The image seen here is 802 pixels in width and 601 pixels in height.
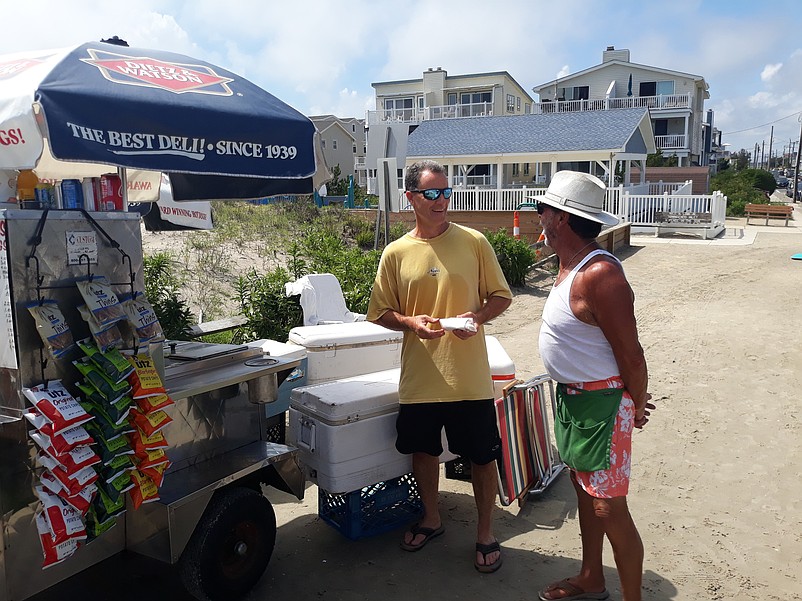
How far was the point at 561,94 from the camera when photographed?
51.7 m

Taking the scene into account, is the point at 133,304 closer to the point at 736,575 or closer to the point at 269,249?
the point at 736,575

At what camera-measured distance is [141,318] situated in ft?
9.88

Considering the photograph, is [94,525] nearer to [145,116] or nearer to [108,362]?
[108,362]

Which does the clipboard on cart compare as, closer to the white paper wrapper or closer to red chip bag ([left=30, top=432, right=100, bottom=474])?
the white paper wrapper

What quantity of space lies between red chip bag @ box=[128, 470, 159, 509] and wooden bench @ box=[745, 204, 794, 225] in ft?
92.0

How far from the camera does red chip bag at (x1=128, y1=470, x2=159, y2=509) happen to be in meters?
2.86

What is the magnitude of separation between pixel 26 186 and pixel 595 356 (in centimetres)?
261

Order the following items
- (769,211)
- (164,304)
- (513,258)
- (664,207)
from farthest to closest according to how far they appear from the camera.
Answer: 1. (769,211)
2. (664,207)
3. (513,258)
4. (164,304)

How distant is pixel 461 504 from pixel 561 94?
51340mm

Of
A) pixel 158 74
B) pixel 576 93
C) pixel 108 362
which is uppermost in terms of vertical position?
pixel 576 93

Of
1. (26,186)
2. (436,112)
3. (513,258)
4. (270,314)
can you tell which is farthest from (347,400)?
(436,112)

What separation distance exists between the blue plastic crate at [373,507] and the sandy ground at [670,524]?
5.8 inches

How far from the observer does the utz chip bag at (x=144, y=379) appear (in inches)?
111

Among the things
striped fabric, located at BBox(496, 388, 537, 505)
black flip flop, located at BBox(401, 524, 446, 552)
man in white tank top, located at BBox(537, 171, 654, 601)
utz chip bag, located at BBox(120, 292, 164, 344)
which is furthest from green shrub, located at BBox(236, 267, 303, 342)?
man in white tank top, located at BBox(537, 171, 654, 601)
